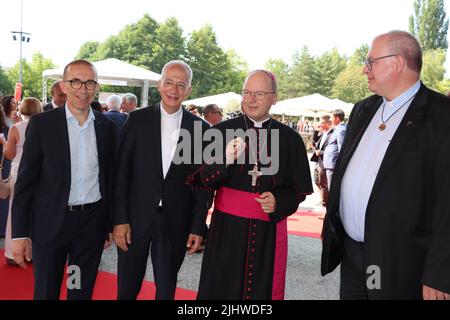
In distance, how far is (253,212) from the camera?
2867 mm

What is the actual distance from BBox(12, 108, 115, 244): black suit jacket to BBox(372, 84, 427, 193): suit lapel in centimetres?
180

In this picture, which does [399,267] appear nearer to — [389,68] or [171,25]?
[389,68]

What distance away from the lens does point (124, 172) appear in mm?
2941

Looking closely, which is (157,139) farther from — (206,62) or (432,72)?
(206,62)

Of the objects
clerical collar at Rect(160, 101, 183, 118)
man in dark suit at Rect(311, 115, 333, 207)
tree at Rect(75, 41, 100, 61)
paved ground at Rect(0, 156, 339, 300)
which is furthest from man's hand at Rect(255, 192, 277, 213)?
tree at Rect(75, 41, 100, 61)

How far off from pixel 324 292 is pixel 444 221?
2.68 meters

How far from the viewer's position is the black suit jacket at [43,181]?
2629 millimetres

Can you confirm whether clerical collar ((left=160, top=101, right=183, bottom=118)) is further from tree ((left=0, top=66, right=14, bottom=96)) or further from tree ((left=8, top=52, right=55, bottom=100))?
tree ((left=0, top=66, right=14, bottom=96))

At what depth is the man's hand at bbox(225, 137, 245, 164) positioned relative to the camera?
2.61 m

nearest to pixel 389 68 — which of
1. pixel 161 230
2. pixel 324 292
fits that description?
pixel 161 230

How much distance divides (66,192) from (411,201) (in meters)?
1.94

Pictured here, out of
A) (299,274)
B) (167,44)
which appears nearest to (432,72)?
(167,44)

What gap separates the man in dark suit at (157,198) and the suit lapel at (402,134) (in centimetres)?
123

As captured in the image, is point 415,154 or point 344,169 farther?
point 344,169
